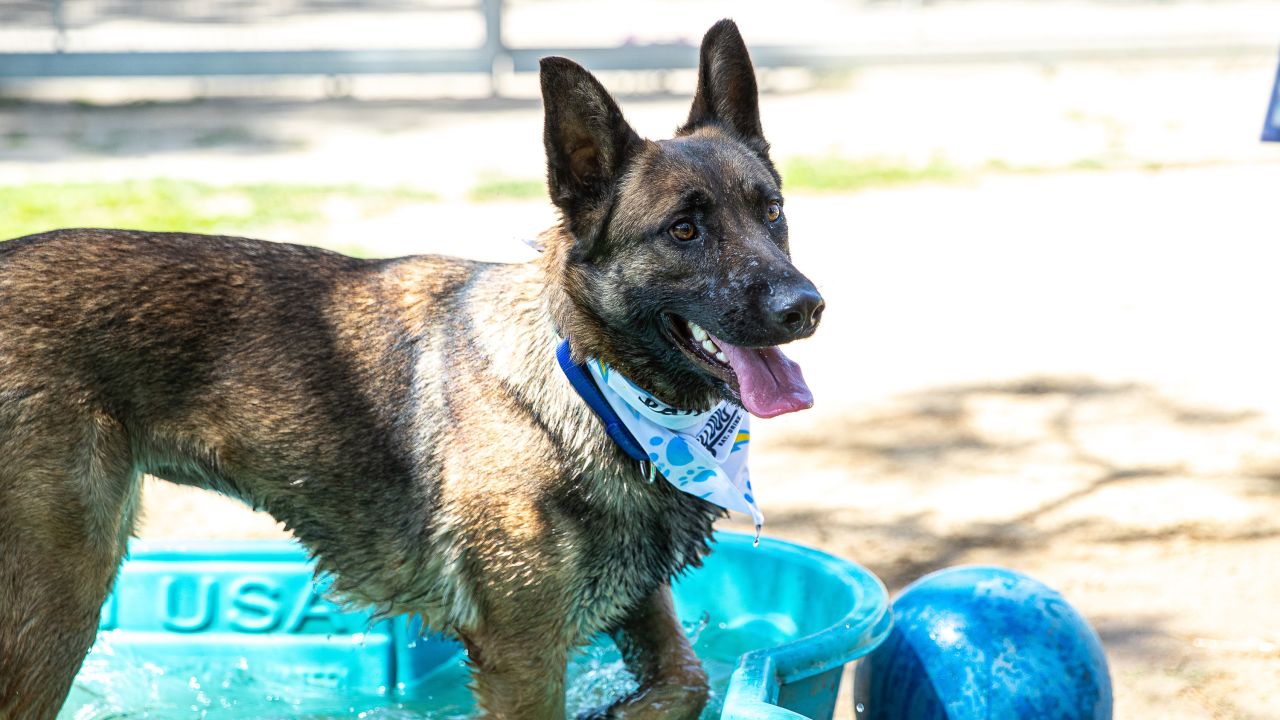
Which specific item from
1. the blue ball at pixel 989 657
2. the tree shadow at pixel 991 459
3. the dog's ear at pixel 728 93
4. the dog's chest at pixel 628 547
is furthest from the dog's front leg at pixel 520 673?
the tree shadow at pixel 991 459

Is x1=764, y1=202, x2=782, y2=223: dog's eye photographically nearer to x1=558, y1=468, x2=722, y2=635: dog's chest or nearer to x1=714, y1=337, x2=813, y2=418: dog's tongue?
x1=714, y1=337, x2=813, y2=418: dog's tongue

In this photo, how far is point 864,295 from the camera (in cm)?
799

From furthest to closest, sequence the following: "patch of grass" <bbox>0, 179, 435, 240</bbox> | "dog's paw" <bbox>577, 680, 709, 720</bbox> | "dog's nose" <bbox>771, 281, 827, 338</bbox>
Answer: "patch of grass" <bbox>0, 179, 435, 240</bbox> → "dog's paw" <bbox>577, 680, 709, 720</bbox> → "dog's nose" <bbox>771, 281, 827, 338</bbox>

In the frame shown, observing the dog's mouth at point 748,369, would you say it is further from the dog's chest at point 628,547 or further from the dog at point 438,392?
the dog's chest at point 628,547

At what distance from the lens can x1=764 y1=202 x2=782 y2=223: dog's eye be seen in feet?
11.2

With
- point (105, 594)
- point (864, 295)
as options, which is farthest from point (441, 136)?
point (105, 594)

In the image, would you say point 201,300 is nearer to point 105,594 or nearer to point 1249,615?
point 105,594

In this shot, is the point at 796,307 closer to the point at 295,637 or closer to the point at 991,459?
the point at 295,637

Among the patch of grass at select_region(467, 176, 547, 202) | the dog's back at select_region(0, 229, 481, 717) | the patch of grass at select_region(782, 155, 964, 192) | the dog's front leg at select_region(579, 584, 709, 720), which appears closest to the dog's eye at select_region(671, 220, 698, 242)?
the dog's back at select_region(0, 229, 481, 717)

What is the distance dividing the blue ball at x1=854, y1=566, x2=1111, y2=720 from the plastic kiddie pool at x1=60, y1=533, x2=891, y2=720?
51 cm

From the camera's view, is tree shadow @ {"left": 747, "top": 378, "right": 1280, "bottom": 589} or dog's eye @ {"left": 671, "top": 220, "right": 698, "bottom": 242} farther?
tree shadow @ {"left": 747, "top": 378, "right": 1280, "bottom": 589}

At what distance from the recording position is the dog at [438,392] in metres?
3.23

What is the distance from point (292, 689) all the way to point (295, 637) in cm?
16

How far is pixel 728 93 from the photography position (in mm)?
3639
